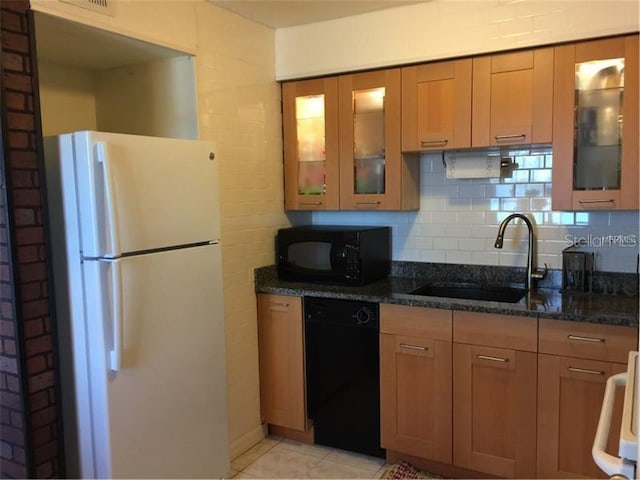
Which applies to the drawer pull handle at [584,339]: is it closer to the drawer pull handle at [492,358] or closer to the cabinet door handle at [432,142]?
the drawer pull handle at [492,358]

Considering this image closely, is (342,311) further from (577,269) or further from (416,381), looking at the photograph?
(577,269)

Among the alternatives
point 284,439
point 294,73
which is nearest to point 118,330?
point 284,439

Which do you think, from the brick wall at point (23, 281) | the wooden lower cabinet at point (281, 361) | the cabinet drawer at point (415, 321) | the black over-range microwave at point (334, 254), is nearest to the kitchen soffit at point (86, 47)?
the brick wall at point (23, 281)

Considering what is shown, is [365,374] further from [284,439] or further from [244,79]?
[244,79]

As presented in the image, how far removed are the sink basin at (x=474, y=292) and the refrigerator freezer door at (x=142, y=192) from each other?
123 centimetres

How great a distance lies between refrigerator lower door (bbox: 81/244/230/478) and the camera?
2.07m

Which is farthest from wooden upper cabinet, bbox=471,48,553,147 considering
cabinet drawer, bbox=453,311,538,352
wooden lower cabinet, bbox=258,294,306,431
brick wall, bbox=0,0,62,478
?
brick wall, bbox=0,0,62,478

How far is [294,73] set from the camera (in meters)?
3.21

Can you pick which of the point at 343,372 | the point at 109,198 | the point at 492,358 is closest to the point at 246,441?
the point at 343,372

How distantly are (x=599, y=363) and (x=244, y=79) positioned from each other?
2.29m

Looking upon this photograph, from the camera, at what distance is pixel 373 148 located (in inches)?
121

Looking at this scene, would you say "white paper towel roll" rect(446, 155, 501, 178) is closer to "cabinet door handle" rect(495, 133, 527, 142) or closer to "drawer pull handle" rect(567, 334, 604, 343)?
"cabinet door handle" rect(495, 133, 527, 142)

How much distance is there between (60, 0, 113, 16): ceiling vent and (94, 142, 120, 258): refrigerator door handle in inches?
24.1

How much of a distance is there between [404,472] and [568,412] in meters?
0.89
